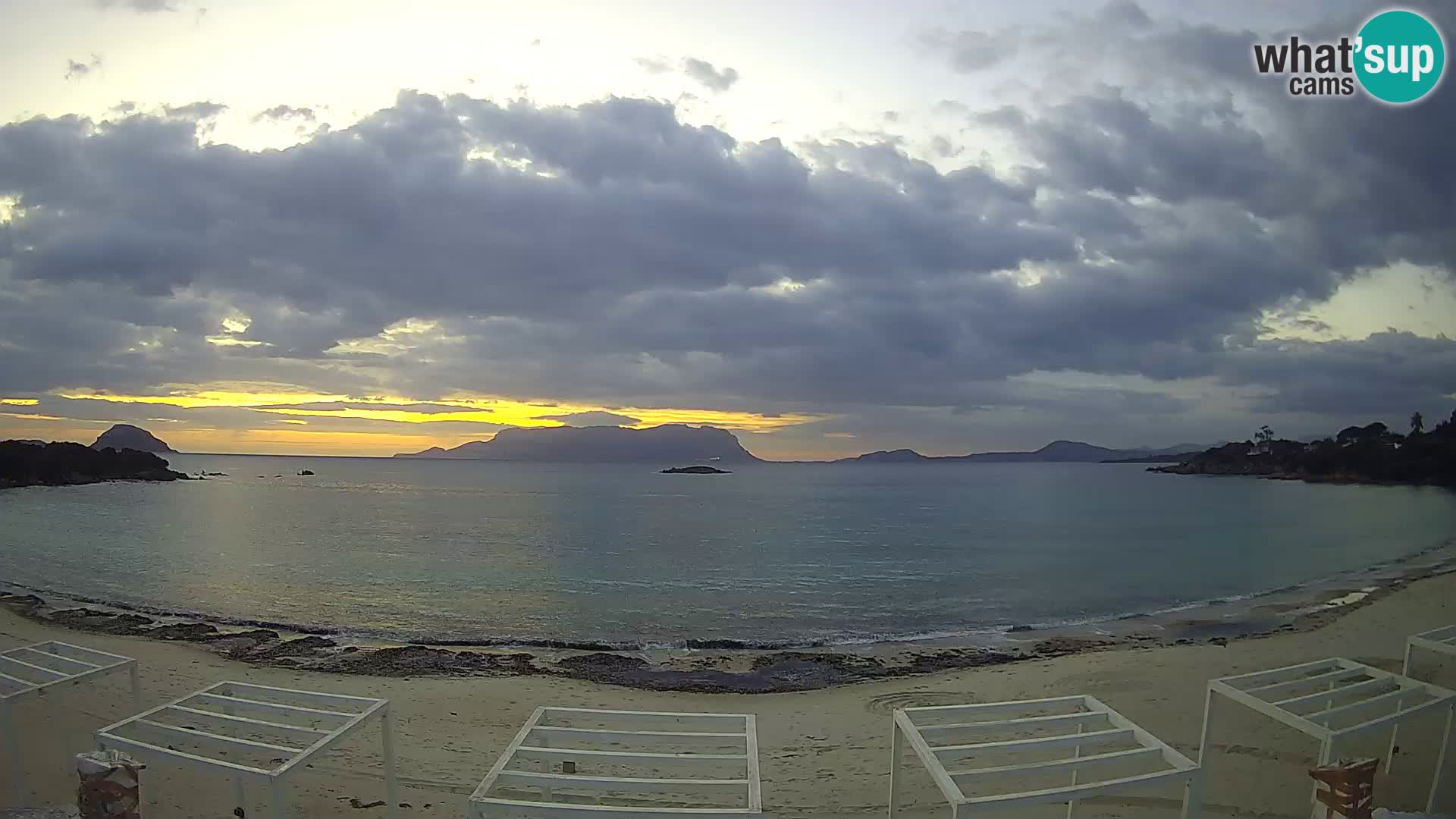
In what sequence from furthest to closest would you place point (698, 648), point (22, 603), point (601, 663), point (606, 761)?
1. point (22, 603)
2. point (698, 648)
3. point (601, 663)
4. point (606, 761)

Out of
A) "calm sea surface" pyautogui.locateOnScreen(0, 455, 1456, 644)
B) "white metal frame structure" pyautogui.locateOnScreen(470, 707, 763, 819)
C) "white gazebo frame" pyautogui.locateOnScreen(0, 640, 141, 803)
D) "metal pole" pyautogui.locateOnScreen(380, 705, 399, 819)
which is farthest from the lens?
"calm sea surface" pyautogui.locateOnScreen(0, 455, 1456, 644)

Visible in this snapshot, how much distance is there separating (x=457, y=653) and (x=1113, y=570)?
991 inches

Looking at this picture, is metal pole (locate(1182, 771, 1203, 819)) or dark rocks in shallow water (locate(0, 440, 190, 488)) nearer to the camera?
metal pole (locate(1182, 771, 1203, 819))

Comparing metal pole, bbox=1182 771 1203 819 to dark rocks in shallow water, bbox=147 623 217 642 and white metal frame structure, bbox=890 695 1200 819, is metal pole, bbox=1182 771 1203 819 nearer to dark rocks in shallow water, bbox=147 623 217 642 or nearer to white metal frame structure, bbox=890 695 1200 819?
white metal frame structure, bbox=890 695 1200 819

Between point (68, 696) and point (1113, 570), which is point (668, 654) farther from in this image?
point (1113, 570)

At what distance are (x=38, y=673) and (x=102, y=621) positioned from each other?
601 inches

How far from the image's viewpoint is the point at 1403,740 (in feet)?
24.9

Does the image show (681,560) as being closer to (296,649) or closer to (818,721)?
(296,649)

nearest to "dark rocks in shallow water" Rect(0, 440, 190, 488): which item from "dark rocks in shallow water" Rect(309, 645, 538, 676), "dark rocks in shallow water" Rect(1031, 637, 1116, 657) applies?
"dark rocks in shallow water" Rect(309, 645, 538, 676)

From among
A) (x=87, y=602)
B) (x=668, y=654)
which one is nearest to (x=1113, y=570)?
(x=668, y=654)

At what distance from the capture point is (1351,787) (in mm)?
4180

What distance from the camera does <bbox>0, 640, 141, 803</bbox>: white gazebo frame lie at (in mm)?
5910

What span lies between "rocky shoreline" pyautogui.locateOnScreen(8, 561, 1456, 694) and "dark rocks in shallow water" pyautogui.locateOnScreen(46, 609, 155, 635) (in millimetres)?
31

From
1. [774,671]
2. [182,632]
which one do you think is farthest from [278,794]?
[182,632]
